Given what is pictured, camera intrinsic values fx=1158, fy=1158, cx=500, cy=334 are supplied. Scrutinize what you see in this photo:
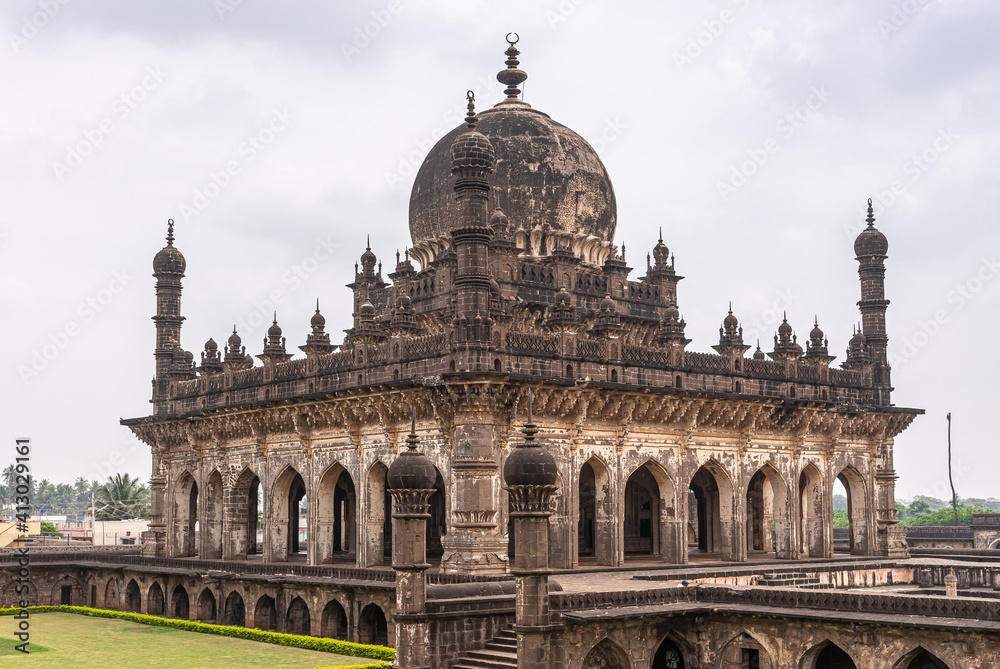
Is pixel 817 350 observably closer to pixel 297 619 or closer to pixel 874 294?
pixel 874 294

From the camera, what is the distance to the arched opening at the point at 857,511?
1353 inches

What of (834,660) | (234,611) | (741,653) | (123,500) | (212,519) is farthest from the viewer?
(123,500)

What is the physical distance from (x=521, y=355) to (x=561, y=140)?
8.96m

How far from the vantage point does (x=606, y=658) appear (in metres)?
21.8

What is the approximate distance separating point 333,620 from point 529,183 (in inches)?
489

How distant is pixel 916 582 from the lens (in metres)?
31.2

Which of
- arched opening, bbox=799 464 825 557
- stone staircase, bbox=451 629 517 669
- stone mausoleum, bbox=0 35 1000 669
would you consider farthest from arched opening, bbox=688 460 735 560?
stone staircase, bbox=451 629 517 669

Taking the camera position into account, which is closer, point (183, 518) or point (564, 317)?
point (564, 317)

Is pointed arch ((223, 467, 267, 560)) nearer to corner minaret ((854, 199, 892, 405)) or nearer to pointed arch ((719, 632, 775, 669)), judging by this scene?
pointed arch ((719, 632, 775, 669))

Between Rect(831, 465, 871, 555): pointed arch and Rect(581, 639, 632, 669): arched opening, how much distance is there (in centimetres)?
1487

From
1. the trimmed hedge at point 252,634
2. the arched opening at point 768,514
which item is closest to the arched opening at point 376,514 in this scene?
the trimmed hedge at point 252,634

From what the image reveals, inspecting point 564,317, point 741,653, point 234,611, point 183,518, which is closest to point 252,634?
point 234,611

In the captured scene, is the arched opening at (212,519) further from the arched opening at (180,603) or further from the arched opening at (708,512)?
the arched opening at (708,512)

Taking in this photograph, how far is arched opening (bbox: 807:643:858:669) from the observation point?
2303cm
